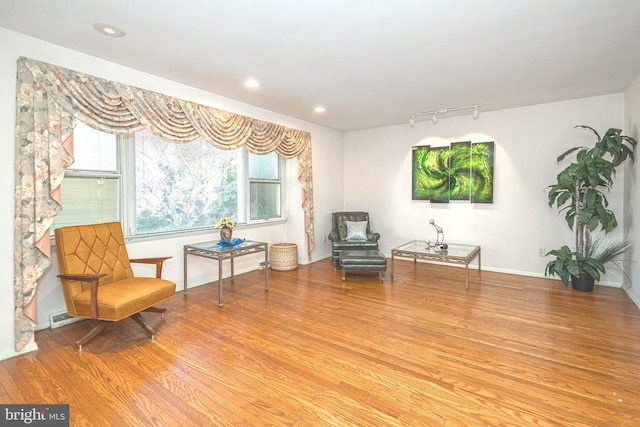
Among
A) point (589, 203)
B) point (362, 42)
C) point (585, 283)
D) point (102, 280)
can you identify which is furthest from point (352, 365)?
point (589, 203)

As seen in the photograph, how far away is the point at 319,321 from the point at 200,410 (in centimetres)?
147

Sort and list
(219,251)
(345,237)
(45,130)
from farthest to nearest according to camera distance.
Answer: (345,237) → (219,251) → (45,130)

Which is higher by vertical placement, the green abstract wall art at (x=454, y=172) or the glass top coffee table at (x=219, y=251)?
the green abstract wall art at (x=454, y=172)

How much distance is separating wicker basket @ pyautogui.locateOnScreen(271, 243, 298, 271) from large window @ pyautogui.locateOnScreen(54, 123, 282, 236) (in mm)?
571

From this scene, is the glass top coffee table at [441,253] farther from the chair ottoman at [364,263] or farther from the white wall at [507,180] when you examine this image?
the white wall at [507,180]

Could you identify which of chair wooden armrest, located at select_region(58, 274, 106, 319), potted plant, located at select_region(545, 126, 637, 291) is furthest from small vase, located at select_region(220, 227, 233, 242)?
potted plant, located at select_region(545, 126, 637, 291)

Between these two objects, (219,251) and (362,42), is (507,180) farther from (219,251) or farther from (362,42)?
(219,251)

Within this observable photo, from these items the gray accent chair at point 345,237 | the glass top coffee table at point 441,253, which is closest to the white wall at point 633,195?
the glass top coffee table at point 441,253

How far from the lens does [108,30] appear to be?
2.47 metres

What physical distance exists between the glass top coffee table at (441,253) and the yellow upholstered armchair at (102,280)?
311cm

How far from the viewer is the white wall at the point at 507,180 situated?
443 centimetres

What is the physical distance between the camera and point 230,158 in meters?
4.68

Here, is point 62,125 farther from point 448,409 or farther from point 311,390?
point 448,409

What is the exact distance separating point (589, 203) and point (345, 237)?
3.44 metres
